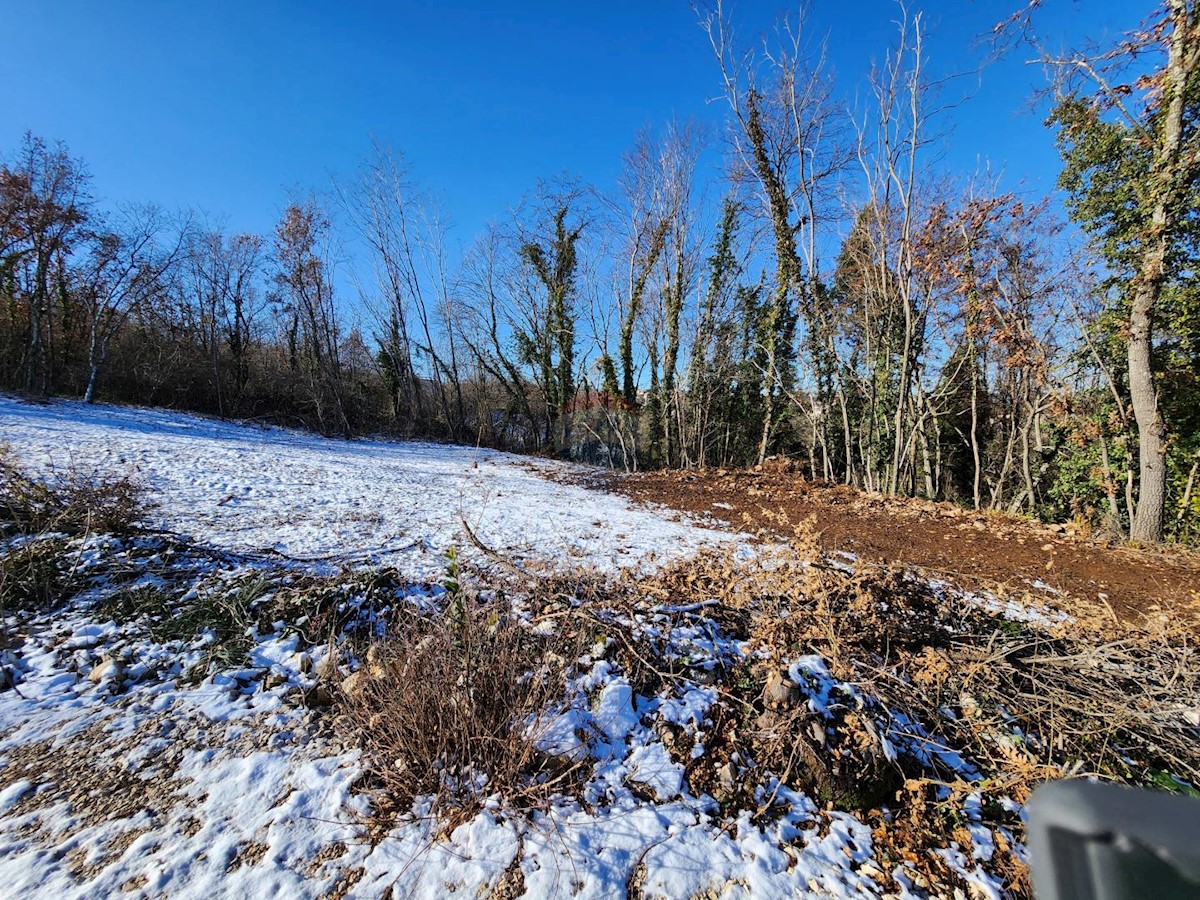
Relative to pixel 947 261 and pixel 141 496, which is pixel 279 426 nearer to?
pixel 141 496

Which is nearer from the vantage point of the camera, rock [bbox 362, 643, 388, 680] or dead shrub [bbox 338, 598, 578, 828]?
dead shrub [bbox 338, 598, 578, 828]

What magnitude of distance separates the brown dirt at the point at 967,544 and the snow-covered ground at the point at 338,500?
1481mm

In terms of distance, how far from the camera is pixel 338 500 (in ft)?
21.7

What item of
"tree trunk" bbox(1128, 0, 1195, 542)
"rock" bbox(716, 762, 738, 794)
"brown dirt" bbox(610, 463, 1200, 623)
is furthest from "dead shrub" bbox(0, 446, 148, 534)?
"tree trunk" bbox(1128, 0, 1195, 542)

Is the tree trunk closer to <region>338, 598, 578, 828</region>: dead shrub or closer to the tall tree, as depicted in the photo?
the tall tree

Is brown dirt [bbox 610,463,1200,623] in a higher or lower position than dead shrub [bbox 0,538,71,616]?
higher

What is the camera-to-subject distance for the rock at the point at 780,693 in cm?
262

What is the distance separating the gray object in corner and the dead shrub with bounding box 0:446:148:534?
596cm

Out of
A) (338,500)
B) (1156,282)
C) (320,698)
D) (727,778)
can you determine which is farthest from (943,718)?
(1156,282)

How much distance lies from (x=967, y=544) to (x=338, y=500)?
8675mm

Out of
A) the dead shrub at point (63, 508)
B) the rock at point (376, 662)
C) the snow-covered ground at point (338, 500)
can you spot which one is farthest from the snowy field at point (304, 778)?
the snow-covered ground at point (338, 500)

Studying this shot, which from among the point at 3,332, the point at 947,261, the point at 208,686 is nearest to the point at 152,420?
the point at 3,332

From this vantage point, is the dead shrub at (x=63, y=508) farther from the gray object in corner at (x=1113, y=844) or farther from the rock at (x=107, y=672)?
the gray object in corner at (x=1113, y=844)

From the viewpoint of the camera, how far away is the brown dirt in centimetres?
466
